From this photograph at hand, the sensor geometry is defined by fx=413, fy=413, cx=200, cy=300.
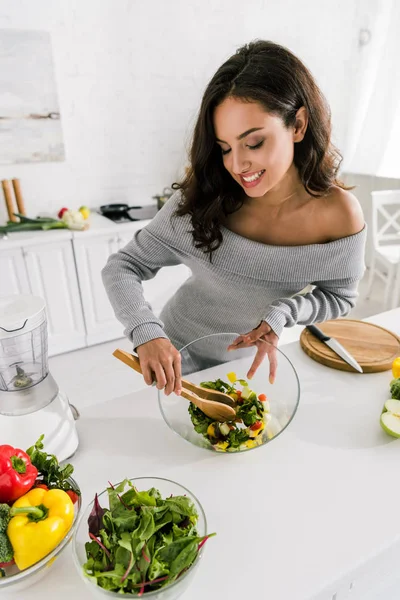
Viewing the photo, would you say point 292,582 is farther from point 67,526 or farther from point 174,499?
point 67,526

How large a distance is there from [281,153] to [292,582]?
0.85 m

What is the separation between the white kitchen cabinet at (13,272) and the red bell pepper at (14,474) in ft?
6.37

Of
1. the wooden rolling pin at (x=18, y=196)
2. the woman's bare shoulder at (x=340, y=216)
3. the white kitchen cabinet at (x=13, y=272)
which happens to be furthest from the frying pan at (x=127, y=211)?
the woman's bare shoulder at (x=340, y=216)

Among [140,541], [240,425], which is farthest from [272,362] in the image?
[140,541]

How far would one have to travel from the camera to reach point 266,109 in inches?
35.7

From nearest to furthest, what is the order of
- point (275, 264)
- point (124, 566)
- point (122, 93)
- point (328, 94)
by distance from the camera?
point (124, 566)
point (275, 264)
point (122, 93)
point (328, 94)

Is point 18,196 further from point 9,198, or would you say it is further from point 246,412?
point 246,412

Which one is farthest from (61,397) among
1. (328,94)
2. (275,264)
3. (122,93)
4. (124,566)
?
(328,94)

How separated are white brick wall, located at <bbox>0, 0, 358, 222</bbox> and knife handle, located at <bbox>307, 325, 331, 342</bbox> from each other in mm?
1901

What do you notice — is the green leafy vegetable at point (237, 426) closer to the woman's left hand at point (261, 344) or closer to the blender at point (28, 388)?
the woman's left hand at point (261, 344)

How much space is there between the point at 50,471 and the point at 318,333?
82cm

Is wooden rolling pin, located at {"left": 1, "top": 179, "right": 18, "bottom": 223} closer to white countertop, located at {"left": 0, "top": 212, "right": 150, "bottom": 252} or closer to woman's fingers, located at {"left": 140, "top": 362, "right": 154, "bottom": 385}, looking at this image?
white countertop, located at {"left": 0, "top": 212, "right": 150, "bottom": 252}

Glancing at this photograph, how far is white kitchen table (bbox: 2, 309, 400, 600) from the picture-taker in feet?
2.11

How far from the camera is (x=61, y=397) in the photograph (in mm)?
857
